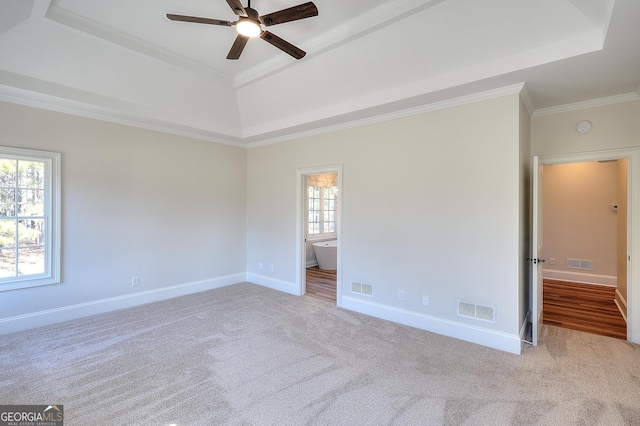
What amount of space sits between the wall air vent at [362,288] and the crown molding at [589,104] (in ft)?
10.1

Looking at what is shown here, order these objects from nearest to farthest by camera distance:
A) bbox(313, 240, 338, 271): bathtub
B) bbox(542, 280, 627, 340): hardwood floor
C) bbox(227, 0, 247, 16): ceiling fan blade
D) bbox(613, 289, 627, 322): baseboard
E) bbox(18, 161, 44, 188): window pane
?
bbox(227, 0, 247, 16): ceiling fan blade, bbox(18, 161, 44, 188): window pane, bbox(542, 280, 627, 340): hardwood floor, bbox(613, 289, 627, 322): baseboard, bbox(313, 240, 338, 271): bathtub

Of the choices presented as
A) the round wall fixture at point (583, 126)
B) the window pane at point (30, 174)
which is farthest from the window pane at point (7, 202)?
the round wall fixture at point (583, 126)

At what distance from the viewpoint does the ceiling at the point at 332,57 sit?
8.21 feet

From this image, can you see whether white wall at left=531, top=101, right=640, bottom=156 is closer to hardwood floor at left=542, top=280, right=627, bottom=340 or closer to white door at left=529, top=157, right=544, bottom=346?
white door at left=529, top=157, right=544, bottom=346

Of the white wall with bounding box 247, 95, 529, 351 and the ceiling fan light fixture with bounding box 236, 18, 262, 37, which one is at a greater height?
the ceiling fan light fixture with bounding box 236, 18, 262, 37

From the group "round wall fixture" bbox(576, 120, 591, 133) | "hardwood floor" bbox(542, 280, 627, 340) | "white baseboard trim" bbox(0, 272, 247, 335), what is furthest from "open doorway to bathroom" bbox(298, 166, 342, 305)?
"hardwood floor" bbox(542, 280, 627, 340)

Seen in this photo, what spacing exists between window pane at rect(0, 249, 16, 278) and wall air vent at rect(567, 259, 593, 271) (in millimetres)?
8907

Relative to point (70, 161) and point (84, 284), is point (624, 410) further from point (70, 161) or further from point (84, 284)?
point (70, 161)

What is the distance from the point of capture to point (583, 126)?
11.3ft

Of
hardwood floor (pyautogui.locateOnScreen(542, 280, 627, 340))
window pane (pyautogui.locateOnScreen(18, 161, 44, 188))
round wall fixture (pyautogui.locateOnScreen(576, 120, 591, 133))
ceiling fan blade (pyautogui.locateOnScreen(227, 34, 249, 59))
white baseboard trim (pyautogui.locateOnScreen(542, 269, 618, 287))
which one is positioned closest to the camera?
ceiling fan blade (pyautogui.locateOnScreen(227, 34, 249, 59))

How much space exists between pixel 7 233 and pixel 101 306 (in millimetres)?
1387

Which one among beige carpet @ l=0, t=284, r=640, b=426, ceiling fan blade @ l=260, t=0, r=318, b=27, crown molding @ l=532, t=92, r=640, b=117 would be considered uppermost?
ceiling fan blade @ l=260, t=0, r=318, b=27

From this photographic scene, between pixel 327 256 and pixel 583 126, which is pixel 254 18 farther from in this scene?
pixel 327 256

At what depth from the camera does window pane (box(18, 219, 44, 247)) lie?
357 centimetres
